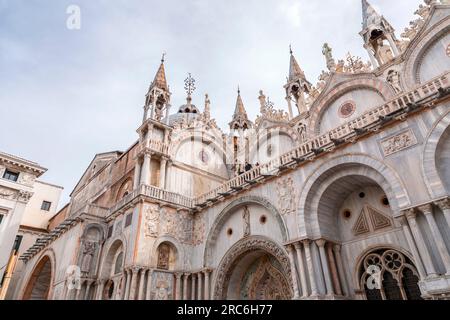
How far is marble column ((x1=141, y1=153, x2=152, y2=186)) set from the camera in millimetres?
17547

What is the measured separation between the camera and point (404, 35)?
14.9 metres

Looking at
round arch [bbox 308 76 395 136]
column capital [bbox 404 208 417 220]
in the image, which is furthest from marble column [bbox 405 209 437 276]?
round arch [bbox 308 76 395 136]

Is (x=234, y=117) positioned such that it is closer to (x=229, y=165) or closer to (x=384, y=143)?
(x=229, y=165)

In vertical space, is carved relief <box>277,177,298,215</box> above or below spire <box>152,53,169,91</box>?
below

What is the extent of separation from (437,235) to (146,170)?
14.5 m

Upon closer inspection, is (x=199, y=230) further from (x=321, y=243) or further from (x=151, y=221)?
(x=321, y=243)

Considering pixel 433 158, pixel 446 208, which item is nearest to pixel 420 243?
pixel 446 208

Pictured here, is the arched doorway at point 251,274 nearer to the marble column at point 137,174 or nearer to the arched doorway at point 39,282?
the marble column at point 137,174

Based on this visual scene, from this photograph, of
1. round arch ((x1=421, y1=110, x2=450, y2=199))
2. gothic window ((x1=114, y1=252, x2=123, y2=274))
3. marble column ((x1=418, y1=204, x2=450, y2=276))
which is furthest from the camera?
gothic window ((x1=114, y1=252, x2=123, y2=274))

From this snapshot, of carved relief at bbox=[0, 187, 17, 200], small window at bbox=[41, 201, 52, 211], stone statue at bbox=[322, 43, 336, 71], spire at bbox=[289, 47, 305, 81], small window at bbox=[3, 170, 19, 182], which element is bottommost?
carved relief at bbox=[0, 187, 17, 200]

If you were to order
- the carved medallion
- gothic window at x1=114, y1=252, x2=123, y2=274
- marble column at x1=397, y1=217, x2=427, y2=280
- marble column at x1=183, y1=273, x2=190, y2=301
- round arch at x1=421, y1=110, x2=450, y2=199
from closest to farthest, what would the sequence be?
marble column at x1=397, y1=217, x2=427, y2=280 → round arch at x1=421, y1=110, x2=450, y2=199 → marble column at x1=183, y1=273, x2=190, y2=301 → the carved medallion → gothic window at x1=114, y1=252, x2=123, y2=274

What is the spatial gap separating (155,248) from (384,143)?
38.3 ft

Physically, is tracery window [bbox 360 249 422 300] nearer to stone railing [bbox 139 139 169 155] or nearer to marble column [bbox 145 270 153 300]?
marble column [bbox 145 270 153 300]

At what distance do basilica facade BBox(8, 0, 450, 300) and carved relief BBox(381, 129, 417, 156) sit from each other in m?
0.04
